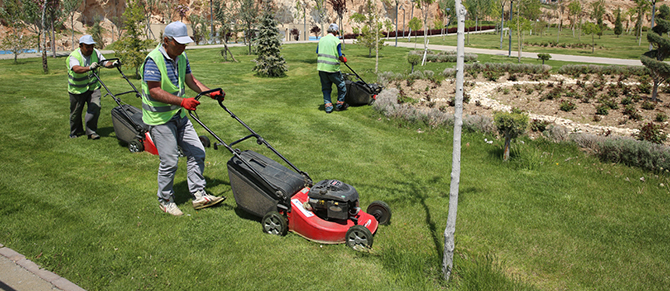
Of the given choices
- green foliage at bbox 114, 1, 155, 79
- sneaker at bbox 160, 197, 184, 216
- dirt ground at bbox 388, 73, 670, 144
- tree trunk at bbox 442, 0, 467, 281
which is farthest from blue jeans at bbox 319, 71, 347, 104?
green foliage at bbox 114, 1, 155, 79

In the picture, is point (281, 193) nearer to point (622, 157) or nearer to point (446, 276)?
point (446, 276)

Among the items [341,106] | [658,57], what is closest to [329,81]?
[341,106]

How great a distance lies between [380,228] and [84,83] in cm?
607

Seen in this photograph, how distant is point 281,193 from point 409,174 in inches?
97.5

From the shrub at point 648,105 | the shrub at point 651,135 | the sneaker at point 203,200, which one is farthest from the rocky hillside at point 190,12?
the sneaker at point 203,200

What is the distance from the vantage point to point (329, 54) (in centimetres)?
905

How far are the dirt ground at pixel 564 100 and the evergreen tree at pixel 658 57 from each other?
1.66ft

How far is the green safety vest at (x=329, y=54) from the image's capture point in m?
8.99

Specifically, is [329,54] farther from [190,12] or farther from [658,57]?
[190,12]

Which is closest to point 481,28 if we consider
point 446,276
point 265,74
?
point 265,74

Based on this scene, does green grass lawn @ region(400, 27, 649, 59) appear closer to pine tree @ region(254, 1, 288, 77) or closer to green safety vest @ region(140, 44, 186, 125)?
pine tree @ region(254, 1, 288, 77)

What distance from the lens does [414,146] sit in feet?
24.2

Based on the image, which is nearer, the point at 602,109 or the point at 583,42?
the point at 602,109

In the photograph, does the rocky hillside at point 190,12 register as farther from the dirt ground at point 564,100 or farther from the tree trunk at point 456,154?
the tree trunk at point 456,154
